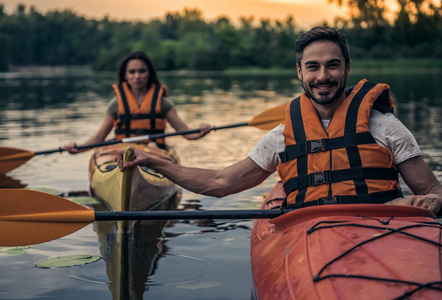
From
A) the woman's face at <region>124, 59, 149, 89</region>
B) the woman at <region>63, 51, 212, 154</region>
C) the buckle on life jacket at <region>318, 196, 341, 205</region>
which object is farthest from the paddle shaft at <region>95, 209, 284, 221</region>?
the woman's face at <region>124, 59, 149, 89</region>

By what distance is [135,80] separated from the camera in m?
6.68

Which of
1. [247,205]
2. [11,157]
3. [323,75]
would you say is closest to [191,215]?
[323,75]

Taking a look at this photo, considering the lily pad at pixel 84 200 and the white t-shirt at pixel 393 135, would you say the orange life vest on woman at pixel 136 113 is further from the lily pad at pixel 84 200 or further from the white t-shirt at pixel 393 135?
the white t-shirt at pixel 393 135

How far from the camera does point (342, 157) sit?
305 centimetres

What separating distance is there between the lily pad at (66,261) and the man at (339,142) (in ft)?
4.37

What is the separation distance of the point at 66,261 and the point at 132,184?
84 cm

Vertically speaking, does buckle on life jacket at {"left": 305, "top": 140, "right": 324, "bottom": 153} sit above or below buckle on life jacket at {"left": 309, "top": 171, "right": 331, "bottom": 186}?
above

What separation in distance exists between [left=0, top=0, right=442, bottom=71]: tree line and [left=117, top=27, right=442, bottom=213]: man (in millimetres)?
50310

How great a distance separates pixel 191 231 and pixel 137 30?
406 ft

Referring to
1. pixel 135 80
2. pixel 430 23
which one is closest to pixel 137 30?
pixel 430 23

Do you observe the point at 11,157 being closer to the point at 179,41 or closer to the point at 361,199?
the point at 361,199

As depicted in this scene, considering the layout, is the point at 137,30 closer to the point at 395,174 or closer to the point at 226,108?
the point at 226,108

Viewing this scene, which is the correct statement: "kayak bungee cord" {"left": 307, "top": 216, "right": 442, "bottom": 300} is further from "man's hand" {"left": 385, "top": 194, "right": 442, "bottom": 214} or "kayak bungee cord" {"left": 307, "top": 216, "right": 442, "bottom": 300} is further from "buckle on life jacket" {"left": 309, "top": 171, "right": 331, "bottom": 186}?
"buckle on life jacket" {"left": 309, "top": 171, "right": 331, "bottom": 186}

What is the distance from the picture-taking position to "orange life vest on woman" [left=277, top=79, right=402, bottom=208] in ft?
9.92
